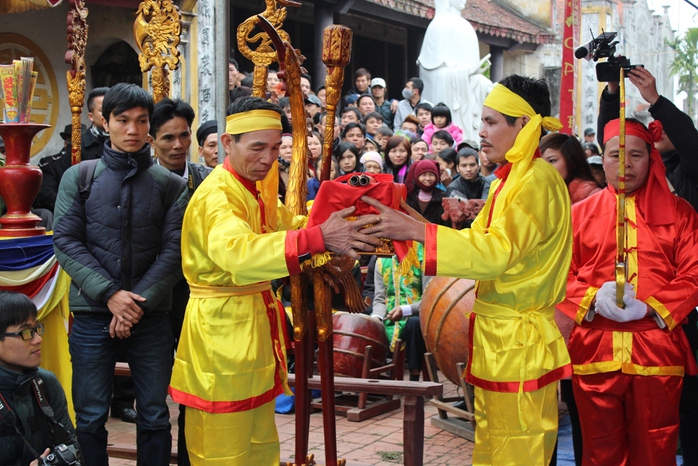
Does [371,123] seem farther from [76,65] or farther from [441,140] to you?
[76,65]

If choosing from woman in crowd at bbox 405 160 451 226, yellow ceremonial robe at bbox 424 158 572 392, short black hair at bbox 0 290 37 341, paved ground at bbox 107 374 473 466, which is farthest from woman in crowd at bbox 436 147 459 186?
short black hair at bbox 0 290 37 341

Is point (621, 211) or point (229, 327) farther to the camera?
point (621, 211)

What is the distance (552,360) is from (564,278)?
12.6 inches

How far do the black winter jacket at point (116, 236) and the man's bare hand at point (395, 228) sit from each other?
1.19 meters

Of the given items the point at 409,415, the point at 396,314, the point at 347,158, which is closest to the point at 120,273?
the point at 409,415

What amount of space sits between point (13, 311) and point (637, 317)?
257 cm

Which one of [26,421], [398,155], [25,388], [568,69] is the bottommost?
[26,421]

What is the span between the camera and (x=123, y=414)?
18.9 feet

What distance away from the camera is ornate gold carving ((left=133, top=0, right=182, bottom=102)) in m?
4.95

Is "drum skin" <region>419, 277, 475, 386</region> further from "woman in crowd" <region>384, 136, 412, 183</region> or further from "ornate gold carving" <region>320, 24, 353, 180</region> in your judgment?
"woman in crowd" <region>384, 136, 412, 183</region>

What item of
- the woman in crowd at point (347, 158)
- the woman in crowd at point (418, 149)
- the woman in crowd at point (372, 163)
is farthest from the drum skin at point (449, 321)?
the woman in crowd at point (418, 149)

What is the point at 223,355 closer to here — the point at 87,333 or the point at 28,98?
the point at 87,333

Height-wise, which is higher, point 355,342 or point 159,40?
point 159,40

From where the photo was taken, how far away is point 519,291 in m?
3.22
